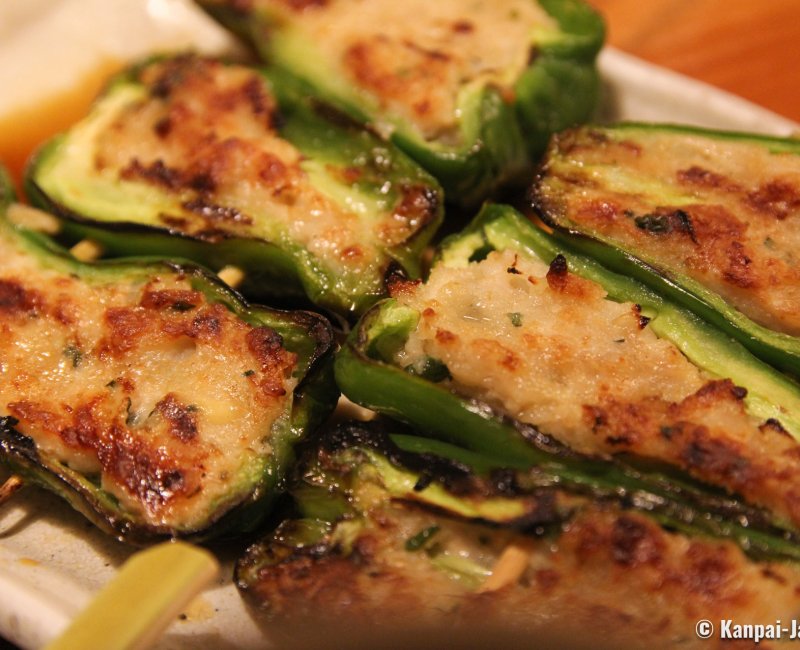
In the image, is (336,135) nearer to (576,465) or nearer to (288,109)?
(288,109)

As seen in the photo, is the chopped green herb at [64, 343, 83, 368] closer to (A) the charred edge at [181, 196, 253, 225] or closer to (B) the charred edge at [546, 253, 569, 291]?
(A) the charred edge at [181, 196, 253, 225]

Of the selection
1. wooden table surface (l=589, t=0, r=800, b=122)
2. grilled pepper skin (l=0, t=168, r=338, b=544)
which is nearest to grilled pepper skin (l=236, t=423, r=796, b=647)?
grilled pepper skin (l=0, t=168, r=338, b=544)

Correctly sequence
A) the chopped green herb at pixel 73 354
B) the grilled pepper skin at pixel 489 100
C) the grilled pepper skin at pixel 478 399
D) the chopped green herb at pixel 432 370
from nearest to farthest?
the grilled pepper skin at pixel 478 399 → the chopped green herb at pixel 432 370 → the chopped green herb at pixel 73 354 → the grilled pepper skin at pixel 489 100

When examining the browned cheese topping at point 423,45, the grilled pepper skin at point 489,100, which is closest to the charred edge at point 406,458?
the grilled pepper skin at point 489,100

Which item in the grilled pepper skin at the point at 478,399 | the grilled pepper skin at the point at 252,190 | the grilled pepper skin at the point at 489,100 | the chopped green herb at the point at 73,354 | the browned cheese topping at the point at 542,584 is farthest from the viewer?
the grilled pepper skin at the point at 489,100

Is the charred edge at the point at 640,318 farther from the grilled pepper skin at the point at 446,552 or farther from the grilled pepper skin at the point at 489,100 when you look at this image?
the grilled pepper skin at the point at 489,100

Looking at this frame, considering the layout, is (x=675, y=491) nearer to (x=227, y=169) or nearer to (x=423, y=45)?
(x=227, y=169)
